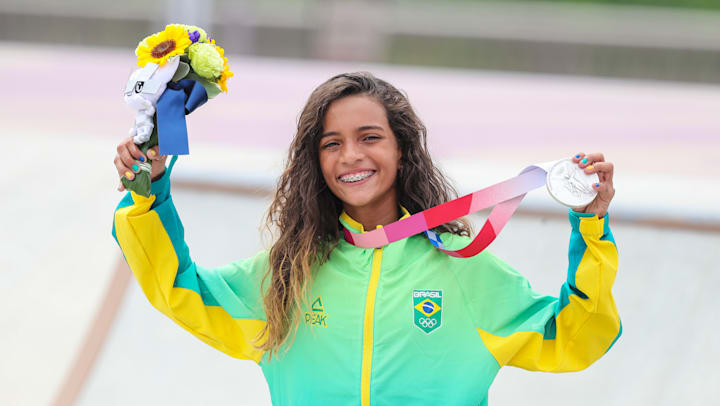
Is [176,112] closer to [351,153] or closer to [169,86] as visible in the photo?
[169,86]

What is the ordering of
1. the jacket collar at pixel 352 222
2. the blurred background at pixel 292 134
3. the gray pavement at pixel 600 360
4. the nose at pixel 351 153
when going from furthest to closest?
1. the blurred background at pixel 292 134
2. the gray pavement at pixel 600 360
3. the jacket collar at pixel 352 222
4. the nose at pixel 351 153

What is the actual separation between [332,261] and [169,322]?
2.17 m

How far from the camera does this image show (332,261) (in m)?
2.70

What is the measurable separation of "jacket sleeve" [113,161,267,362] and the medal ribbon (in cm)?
43

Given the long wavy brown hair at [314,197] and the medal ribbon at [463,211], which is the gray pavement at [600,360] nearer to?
the long wavy brown hair at [314,197]

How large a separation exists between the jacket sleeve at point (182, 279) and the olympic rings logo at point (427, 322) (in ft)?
1.68

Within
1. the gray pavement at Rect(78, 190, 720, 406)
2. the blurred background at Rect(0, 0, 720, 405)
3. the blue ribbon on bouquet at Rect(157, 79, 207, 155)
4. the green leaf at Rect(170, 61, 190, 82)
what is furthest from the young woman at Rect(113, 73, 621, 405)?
the gray pavement at Rect(78, 190, 720, 406)

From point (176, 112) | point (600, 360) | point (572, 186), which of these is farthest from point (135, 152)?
point (600, 360)

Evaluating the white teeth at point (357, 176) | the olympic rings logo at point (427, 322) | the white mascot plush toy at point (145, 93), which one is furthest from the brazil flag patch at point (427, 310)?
the white mascot plush toy at point (145, 93)

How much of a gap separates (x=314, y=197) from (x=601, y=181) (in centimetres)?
90

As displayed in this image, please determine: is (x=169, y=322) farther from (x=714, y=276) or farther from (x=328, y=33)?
(x=328, y=33)

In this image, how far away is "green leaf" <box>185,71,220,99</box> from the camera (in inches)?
99.3

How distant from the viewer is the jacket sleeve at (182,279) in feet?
8.16

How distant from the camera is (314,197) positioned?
275 cm
